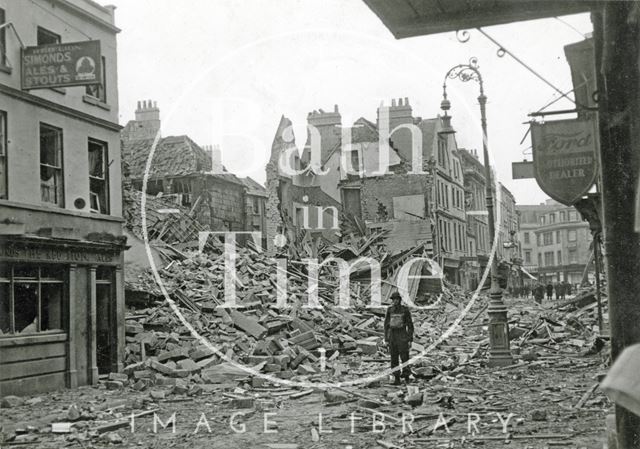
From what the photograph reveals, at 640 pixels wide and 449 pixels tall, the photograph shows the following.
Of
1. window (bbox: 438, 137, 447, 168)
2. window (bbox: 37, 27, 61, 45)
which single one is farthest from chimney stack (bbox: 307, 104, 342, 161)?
window (bbox: 37, 27, 61, 45)

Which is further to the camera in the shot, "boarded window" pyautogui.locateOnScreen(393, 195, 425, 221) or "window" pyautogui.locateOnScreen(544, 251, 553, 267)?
"window" pyautogui.locateOnScreen(544, 251, 553, 267)

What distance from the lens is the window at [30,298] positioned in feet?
47.2

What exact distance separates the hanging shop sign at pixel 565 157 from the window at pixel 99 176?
39.0ft

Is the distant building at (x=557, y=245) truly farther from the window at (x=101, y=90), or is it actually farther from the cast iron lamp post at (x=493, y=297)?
the window at (x=101, y=90)

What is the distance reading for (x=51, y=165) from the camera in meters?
16.1

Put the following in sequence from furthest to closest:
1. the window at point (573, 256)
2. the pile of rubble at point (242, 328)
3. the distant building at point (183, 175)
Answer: the window at point (573, 256) < the distant building at point (183, 175) < the pile of rubble at point (242, 328)

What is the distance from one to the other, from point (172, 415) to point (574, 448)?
6681 millimetres

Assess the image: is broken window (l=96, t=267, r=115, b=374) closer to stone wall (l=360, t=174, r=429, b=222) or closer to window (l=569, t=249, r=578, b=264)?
stone wall (l=360, t=174, r=429, b=222)

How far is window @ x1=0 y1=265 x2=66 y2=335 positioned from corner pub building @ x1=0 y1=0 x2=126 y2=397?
0.9 inches

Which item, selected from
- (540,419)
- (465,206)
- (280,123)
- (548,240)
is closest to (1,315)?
(540,419)

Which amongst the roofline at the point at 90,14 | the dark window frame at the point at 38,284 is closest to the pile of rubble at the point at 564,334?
the dark window frame at the point at 38,284

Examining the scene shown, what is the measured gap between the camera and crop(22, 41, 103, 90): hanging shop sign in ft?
46.1

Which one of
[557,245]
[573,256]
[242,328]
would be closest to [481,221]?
[573,256]

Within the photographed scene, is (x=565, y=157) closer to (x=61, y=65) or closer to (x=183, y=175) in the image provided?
(x=61, y=65)
